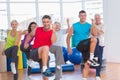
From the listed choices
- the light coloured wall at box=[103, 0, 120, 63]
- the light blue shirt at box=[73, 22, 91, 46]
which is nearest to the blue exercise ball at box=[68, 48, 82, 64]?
the light coloured wall at box=[103, 0, 120, 63]

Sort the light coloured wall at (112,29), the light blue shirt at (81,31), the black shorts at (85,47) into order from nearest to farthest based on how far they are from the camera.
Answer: the black shorts at (85,47)
the light blue shirt at (81,31)
the light coloured wall at (112,29)

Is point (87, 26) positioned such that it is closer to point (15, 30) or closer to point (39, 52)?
point (39, 52)

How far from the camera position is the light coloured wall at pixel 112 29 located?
799 cm

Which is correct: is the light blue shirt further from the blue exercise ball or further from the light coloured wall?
the light coloured wall

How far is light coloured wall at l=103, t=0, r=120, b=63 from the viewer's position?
7988mm

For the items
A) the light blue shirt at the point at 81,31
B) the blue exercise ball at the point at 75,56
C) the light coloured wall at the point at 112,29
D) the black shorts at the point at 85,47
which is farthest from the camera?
the light coloured wall at the point at 112,29

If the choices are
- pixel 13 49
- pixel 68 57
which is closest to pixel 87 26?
pixel 13 49

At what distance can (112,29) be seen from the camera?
8070 mm

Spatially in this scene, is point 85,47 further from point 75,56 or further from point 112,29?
point 112,29

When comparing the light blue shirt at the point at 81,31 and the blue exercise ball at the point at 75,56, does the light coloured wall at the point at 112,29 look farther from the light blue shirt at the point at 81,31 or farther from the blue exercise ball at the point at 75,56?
the light blue shirt at the point at 81,31

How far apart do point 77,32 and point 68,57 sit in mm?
2902

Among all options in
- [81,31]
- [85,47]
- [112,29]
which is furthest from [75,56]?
[85,47]

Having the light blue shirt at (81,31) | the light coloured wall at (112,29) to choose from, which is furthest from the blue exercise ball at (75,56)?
the light blue shirt at (81,31)

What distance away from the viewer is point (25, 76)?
6.30 metres
